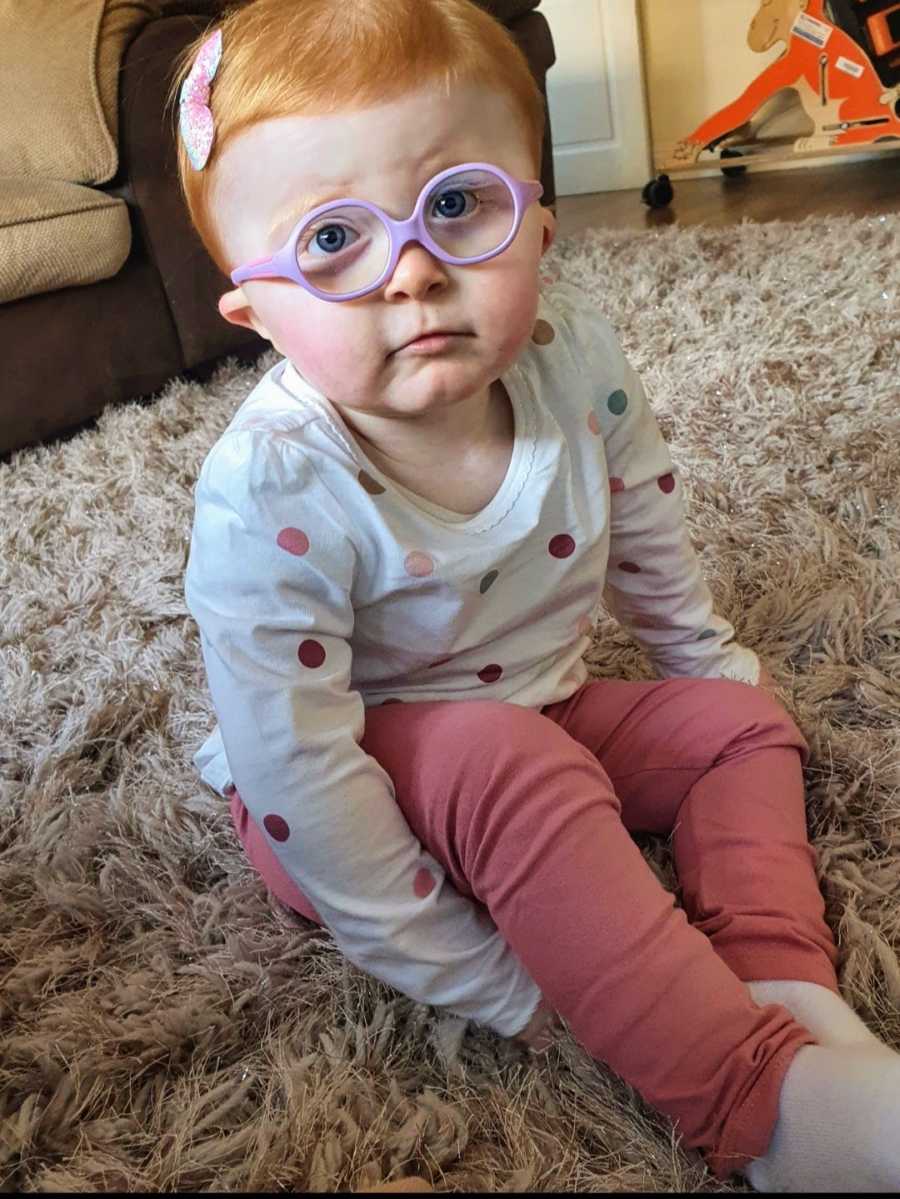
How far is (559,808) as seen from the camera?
0.55 metres

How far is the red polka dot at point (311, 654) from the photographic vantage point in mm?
575

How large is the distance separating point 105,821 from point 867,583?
2.06 ft

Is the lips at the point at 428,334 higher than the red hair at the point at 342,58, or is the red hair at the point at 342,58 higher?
the red hair at the point at 342,58

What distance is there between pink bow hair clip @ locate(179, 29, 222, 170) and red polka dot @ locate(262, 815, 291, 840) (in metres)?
0.36

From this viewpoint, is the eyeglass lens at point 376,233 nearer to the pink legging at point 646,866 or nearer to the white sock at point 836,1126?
the pink legging at point 646,866

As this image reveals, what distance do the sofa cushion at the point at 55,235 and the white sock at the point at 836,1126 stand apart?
1.42 m

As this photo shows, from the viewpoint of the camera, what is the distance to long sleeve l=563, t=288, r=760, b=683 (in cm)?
72

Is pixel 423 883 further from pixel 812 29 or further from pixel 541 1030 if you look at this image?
pixel 812 29

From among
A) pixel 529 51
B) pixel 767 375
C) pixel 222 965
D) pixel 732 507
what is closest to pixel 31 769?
pixel 222 965

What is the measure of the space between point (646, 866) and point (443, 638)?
18 cm

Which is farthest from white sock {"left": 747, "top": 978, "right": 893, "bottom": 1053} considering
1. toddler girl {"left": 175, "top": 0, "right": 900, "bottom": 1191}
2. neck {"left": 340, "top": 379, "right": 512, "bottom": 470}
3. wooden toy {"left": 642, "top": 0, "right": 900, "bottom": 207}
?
wooden toy {"left": 642, "top": 0, "right": 900, "bottom": 207}

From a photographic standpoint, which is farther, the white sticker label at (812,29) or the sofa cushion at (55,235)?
the white sticker label at (812,29)

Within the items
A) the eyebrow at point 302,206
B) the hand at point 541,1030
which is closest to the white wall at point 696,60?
the eyebrow at point 302,206

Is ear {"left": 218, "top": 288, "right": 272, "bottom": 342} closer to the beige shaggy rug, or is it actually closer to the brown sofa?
the beige shaggy rug
